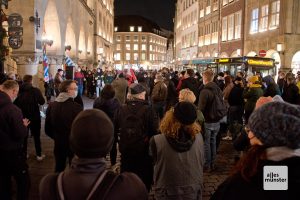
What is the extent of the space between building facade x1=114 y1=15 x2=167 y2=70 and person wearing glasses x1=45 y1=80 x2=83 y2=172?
104393mm

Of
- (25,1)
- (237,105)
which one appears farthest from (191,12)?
(237,105)

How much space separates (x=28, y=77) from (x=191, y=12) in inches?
2033

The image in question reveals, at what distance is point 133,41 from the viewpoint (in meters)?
113

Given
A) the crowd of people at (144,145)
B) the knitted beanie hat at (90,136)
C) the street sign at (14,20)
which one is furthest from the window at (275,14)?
the knitted beanie hat at (90,136)

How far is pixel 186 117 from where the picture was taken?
4012 millimetres

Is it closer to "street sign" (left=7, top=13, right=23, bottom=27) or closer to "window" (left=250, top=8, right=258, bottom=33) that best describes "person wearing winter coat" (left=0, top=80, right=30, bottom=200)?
"street sign" (left=7, top=13, right=23, bottom=27)

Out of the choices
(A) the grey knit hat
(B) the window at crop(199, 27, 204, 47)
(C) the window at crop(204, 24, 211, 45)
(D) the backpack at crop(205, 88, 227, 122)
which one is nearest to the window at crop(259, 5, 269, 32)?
(C) the window at crop(204, 24, 211, 45)

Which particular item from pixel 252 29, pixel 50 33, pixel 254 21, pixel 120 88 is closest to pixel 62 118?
pixel 120 88

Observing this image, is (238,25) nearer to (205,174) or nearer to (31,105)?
(205,174)

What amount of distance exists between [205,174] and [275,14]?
22556 millimetres

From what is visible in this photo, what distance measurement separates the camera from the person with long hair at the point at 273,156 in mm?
1991

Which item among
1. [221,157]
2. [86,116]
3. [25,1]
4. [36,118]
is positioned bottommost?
[221,157]

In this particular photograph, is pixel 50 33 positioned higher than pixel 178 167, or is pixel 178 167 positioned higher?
pixel 50 33

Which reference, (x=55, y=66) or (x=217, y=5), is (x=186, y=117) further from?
(x=217, y=5)
